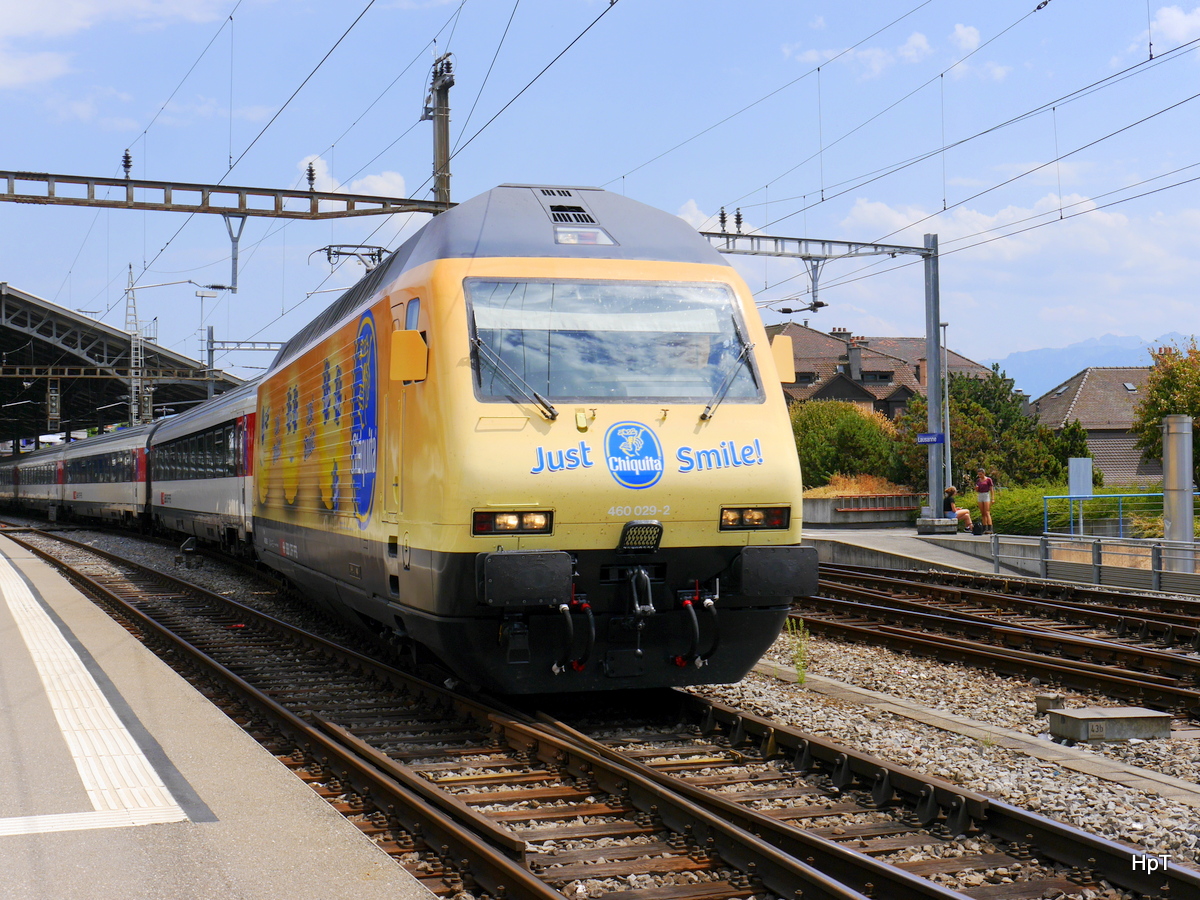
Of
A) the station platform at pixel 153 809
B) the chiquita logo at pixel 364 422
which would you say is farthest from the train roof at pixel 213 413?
the station platform at pixel 153 809

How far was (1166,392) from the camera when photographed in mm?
39719

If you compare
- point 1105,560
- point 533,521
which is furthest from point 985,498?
point 533,521

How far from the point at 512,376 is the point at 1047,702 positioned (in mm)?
4405

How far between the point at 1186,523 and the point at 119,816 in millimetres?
15791

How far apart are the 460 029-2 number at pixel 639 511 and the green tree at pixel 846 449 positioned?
3116cm

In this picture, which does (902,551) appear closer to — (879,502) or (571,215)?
(879,502)

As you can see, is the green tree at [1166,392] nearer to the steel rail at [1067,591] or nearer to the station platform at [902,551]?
the station platform at [902,551]

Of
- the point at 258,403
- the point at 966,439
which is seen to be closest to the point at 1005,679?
the point at 258,403

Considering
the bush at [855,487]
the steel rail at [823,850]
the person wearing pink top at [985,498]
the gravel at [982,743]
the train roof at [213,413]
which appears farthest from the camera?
the bush at [855,487]

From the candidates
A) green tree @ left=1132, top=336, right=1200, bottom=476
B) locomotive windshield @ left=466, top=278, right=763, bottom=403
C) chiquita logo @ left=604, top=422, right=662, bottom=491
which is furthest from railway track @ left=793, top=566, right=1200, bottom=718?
green tree @ left=1132, top=336, right=1200, bottom=476

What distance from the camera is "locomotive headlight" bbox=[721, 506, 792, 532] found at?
7.10m

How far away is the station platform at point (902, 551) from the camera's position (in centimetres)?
2009

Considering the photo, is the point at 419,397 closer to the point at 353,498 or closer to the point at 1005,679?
the point at 353,498

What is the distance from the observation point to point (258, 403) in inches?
583
